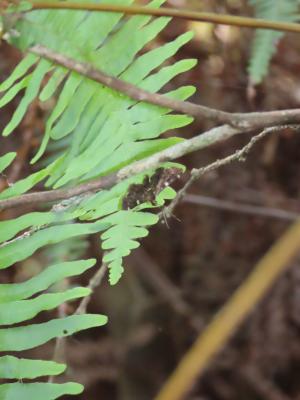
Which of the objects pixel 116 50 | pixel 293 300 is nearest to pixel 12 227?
pixel 116 50

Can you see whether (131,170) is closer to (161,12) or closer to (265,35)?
(161,12)

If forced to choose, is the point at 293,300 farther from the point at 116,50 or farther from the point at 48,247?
the point at 116,50

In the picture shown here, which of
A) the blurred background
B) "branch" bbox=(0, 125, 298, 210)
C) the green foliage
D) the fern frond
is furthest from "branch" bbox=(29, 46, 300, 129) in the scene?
the blurred background

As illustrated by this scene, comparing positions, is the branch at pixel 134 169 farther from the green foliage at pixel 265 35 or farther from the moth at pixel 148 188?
the green foliage at pixel 265 35

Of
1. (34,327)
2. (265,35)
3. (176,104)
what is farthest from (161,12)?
(265,35)

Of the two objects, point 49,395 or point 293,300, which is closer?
point 49,395

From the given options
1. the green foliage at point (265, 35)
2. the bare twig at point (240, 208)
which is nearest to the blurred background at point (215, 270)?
the bare twig at point (240, 208)
